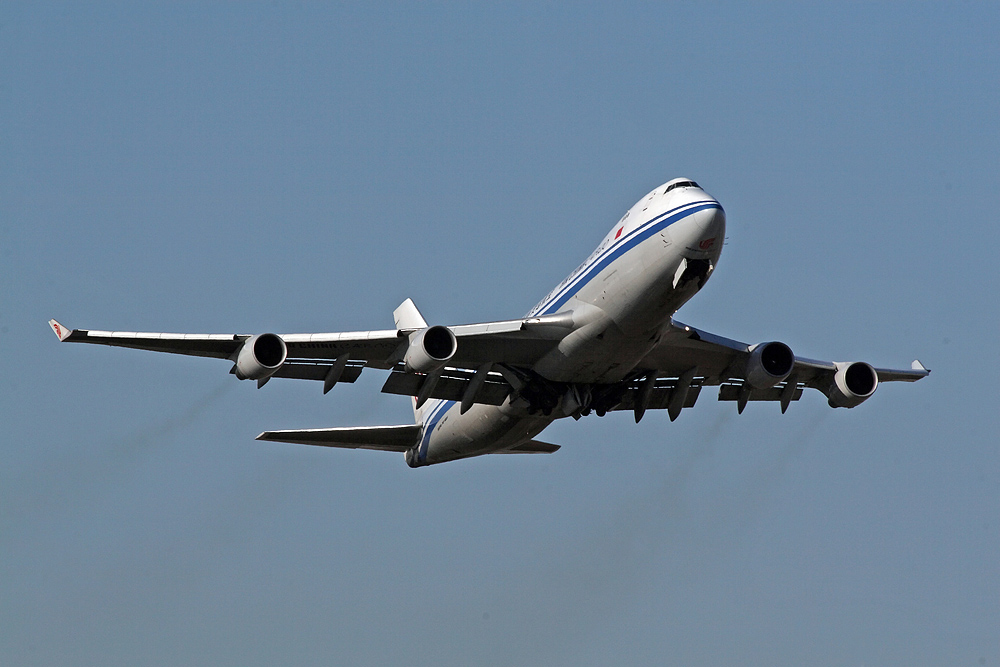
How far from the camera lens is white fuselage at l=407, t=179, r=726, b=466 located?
112ft

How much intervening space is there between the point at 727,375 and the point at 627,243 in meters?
8.66

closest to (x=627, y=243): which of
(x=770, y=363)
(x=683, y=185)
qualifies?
(x=683, y=185)

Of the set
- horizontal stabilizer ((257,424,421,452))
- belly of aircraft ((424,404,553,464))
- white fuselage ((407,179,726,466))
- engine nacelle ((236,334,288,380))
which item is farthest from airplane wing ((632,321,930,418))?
engine nacelle ((236,334,288,380))

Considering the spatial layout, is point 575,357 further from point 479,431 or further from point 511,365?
point 479,431

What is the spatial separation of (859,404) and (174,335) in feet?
68.4

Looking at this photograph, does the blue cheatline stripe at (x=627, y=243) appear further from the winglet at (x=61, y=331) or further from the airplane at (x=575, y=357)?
the winglet at (x=61, y=331)

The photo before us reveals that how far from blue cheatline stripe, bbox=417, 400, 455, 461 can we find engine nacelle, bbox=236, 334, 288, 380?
926 centimetres

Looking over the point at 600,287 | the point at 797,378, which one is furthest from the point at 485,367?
the point at 797,378

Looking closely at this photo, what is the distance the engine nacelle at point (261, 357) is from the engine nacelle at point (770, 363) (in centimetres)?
1413

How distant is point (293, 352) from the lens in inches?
1469

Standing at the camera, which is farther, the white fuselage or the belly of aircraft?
the belly of aircraft

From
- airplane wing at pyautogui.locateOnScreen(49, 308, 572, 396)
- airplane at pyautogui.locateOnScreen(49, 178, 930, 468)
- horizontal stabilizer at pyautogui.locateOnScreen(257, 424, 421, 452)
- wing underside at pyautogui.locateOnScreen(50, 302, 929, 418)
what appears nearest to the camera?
airplane at pyautogui.locateOnScreen(49, 178, 930, 468)

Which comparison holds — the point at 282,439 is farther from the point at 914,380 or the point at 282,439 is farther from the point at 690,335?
the point at 914,380

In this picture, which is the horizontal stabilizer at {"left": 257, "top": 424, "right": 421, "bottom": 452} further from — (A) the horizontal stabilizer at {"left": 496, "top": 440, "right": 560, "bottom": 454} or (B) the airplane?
(A) the horizontal stabilizer at {"left": 496, "top": 440, "right": 560, "bottom": 454}
